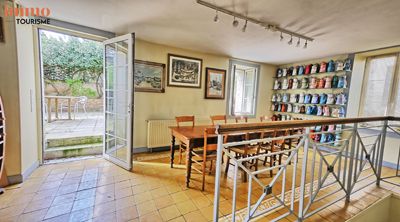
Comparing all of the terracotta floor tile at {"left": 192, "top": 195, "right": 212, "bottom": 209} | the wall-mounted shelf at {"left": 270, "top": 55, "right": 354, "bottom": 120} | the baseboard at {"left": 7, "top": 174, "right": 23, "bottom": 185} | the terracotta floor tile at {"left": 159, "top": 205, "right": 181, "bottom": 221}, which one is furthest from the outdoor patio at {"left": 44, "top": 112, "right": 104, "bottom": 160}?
the wall-mounted shelf at {"left": 270, "top": 55, "right": 354, "bottom": 120}

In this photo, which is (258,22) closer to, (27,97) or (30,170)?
(27,97)

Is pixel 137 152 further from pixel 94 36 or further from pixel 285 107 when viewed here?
pixel 285 107

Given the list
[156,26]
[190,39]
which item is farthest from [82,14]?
[190,39]

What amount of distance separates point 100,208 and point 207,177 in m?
1.41

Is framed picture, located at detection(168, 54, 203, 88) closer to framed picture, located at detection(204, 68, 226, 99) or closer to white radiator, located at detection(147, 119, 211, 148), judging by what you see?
framed picture, located at detection(204, 68, 226, 99)

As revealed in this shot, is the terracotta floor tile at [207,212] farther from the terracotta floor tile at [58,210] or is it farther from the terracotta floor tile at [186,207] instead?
the terracotta floor tile at [58,210]

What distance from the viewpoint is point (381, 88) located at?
3383mm

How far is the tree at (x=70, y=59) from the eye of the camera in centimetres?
646

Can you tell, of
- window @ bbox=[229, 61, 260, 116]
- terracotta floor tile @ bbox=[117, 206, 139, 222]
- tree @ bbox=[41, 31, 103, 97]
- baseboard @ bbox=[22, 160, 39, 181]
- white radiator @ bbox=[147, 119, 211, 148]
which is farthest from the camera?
tree @ bbox=[41, 31, 103, 97]

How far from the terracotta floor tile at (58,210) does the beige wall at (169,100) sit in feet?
5.47

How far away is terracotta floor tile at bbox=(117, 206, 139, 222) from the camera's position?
5.46 ft

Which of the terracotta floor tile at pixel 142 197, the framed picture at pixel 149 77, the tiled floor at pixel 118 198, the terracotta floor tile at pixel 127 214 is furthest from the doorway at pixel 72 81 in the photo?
the terracotta floor tile at pixel 127 214

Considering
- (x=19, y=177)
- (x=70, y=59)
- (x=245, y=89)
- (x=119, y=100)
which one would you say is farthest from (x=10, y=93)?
(x=70, y=59)

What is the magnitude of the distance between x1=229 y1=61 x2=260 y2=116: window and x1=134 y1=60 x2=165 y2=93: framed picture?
7.06 feet
